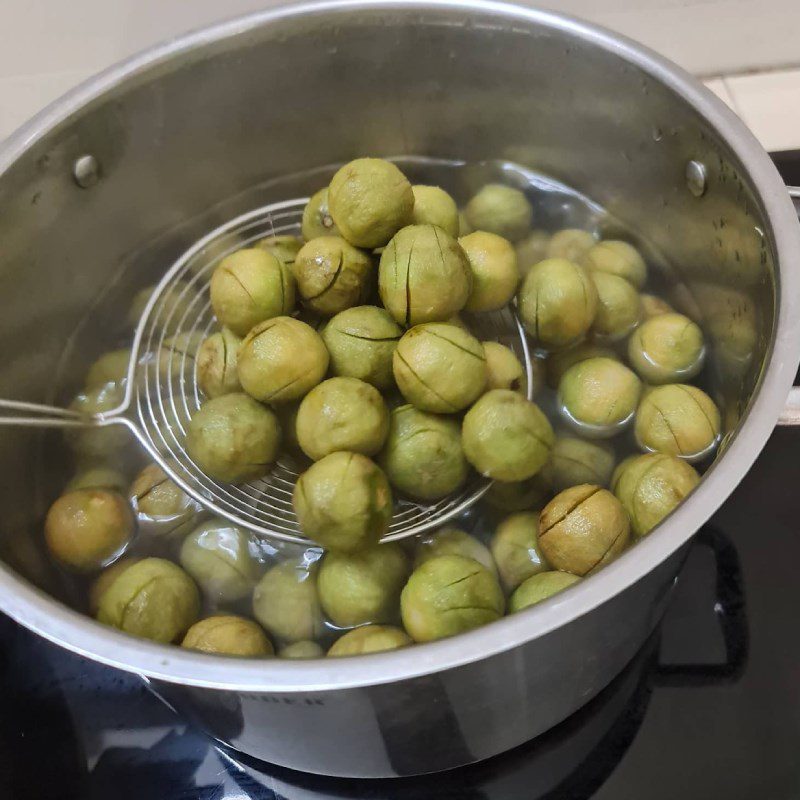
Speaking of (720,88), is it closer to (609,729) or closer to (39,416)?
(609,729)

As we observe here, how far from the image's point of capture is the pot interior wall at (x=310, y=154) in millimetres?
1316

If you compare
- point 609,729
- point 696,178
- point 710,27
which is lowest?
point 609,729

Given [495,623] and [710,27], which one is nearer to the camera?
[495,623]

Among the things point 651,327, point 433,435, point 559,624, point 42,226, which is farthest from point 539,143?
point 559,624

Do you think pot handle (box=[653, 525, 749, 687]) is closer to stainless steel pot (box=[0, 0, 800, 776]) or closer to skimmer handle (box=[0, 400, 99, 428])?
stainless steel pot (box=[0, 0, 800, 776])

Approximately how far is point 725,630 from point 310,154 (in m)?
1.24

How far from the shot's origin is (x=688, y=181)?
1.37 meters

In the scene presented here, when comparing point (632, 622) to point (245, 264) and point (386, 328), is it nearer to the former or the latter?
point (386, 328)

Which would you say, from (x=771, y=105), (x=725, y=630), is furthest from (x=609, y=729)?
(x=771, y=105)

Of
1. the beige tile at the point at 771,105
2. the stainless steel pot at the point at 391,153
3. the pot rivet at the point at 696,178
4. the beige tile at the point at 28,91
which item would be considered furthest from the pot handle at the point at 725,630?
the beige tile at the point at 28,91

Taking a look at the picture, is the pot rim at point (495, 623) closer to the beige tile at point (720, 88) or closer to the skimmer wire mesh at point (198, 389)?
the skimmer wire mesh at point (198, 389)

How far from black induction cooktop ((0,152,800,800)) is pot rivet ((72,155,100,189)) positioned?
2.67 feet

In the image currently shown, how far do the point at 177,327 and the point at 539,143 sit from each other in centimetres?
85

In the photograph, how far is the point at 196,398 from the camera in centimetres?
146
